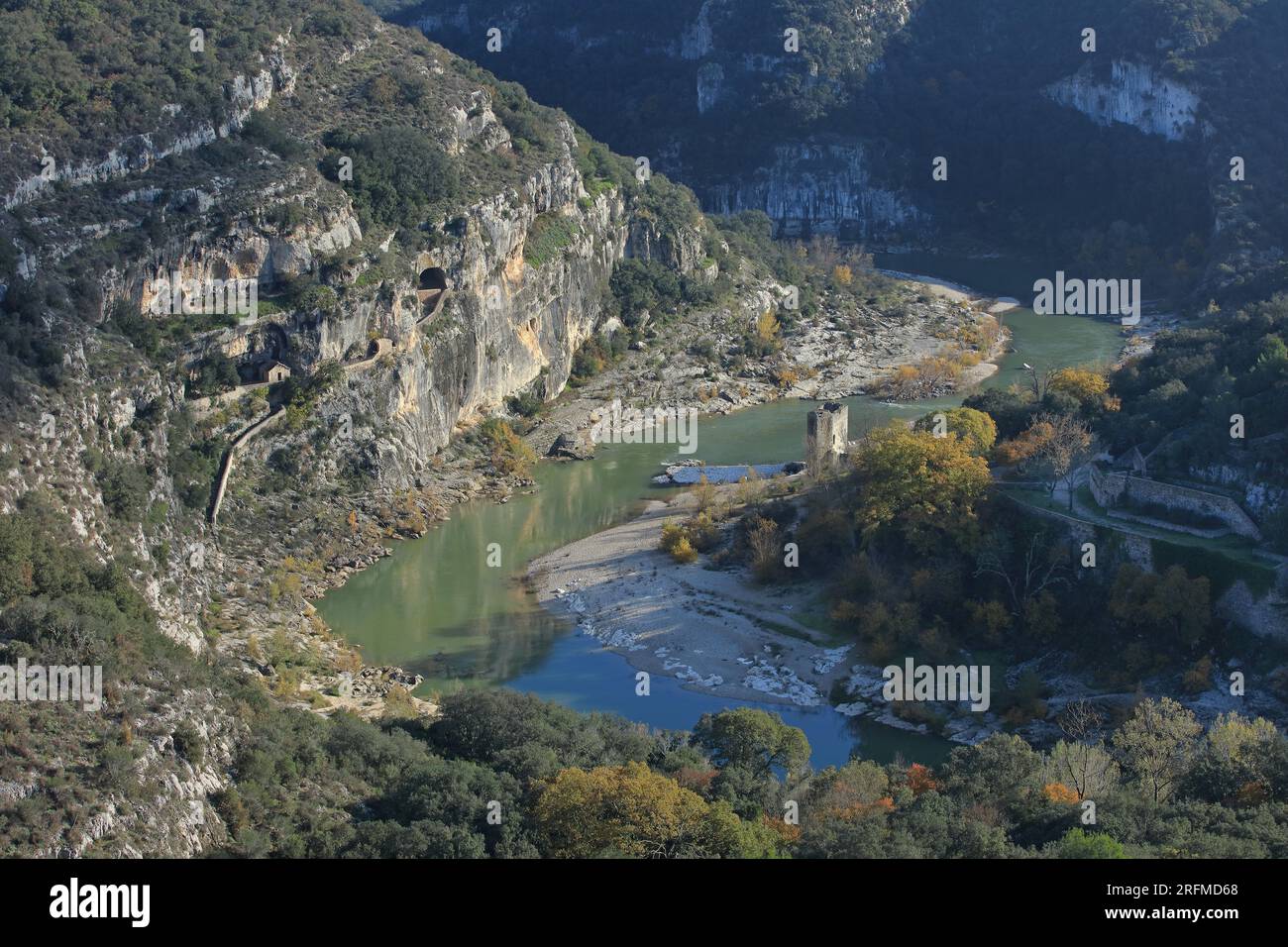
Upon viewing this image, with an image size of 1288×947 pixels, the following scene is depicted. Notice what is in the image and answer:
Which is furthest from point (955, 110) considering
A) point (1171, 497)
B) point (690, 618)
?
point (690, 618)

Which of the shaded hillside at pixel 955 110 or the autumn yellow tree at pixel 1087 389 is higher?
the shaded hillside at pixel 955 110

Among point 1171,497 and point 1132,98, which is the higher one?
point 1132,98

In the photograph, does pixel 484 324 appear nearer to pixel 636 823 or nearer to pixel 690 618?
pixel 690 618

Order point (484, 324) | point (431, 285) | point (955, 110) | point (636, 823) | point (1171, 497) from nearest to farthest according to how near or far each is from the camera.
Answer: point (636, 823)
point (1171, 497)
point (431, 285)
point (484, 324)
point (955, 110)

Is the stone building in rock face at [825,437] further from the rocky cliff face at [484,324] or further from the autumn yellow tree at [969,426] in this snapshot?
the rocky cliff face at [484,324]

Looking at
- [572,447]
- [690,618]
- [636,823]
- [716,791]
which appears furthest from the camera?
[572,447]

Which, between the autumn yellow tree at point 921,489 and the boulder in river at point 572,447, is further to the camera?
the boulder in river at point 572,447

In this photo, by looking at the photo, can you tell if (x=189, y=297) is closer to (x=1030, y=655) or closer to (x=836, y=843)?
(x=1030, y=655)

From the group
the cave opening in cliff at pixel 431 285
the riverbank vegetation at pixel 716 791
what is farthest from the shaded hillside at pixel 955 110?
the riverbank vegetation at pixel 716 791
